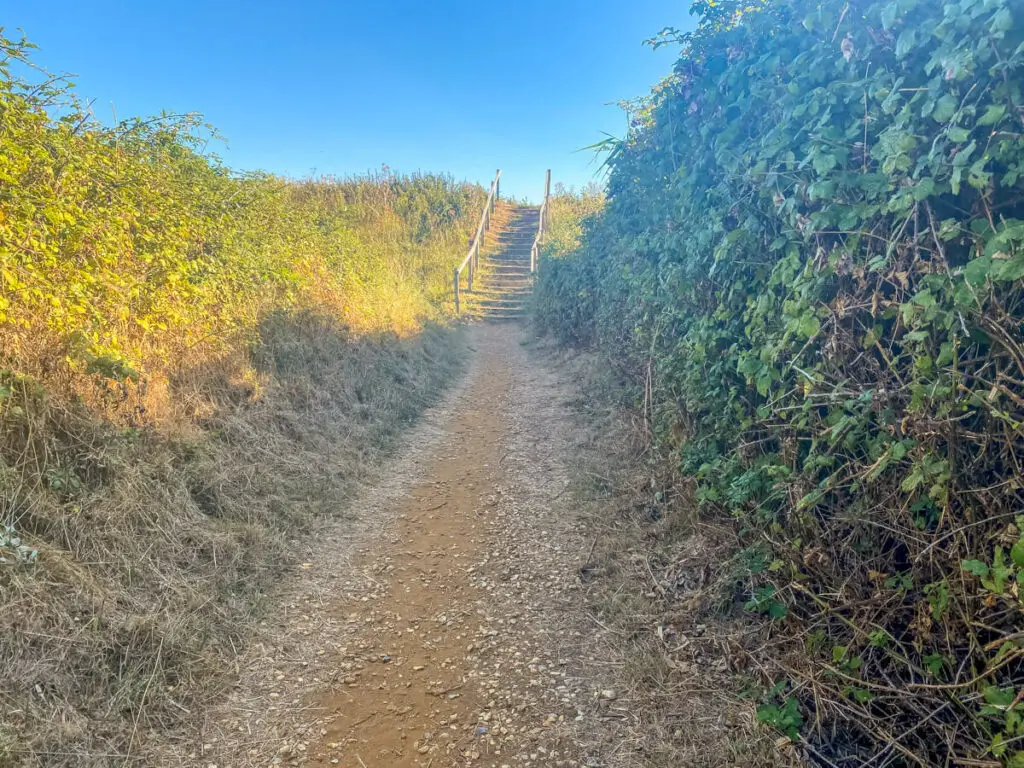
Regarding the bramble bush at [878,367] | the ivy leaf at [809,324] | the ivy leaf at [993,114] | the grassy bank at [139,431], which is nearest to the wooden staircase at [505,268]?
the grassy bank at [139,431]

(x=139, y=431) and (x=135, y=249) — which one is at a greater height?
(x=135, y=249)

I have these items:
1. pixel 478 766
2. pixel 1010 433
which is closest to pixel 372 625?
pixel 478 766

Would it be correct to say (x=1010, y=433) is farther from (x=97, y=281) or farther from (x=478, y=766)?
(x=97, y=281)

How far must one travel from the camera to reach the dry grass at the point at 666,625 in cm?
224

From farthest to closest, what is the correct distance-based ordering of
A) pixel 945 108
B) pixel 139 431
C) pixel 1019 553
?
pixel 139 431, pixel 945 108, pixel 1019 553

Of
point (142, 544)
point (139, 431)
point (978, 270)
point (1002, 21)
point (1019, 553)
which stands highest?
point (1002, 21)

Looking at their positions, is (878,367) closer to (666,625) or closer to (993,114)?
(993,114)

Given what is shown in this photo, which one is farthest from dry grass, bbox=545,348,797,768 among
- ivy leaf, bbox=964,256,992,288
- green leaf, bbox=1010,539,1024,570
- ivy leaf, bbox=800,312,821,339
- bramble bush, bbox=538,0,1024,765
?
ivy leaf, bbox=964,256,992,288

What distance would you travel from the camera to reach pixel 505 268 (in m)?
18.5

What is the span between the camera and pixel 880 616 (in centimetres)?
196

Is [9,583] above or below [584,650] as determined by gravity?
above

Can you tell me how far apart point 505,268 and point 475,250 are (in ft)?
4.38

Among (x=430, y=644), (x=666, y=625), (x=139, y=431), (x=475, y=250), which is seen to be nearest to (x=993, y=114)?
(x=666, y=625)

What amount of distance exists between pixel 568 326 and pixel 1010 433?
28.8 feet
